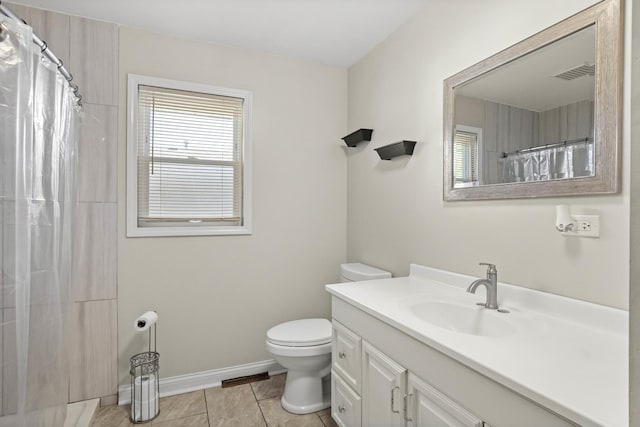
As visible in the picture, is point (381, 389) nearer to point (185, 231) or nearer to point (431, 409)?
point (431, 409)

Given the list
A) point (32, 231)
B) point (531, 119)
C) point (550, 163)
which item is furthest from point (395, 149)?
point (32, 231)

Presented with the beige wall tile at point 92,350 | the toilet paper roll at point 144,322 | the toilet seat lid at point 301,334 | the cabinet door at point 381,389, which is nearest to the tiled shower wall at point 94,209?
the beige wall tile at point 92,350

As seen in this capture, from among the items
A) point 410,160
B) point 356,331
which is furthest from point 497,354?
point 410,160

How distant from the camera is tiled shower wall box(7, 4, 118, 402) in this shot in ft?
6.72

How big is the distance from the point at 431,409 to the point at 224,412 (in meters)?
1.46

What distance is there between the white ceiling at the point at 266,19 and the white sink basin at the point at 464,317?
1701 mm

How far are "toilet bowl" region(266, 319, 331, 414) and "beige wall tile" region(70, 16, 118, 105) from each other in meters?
1.88

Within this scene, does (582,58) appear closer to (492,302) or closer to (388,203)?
(492,302)

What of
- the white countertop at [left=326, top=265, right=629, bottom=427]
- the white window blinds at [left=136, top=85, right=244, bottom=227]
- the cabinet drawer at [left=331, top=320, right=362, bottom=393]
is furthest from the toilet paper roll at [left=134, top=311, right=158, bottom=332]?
the white countertop at [left=326, top=265, right=629, bottom=427]

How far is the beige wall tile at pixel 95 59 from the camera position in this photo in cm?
205

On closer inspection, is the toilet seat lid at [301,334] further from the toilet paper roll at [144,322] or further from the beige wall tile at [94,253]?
the beige wall tile at [94,253]

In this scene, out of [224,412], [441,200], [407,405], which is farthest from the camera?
[224,412]

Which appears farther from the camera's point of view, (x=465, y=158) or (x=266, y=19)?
(x=266, y=19)

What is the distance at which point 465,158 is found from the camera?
5.52 ft
